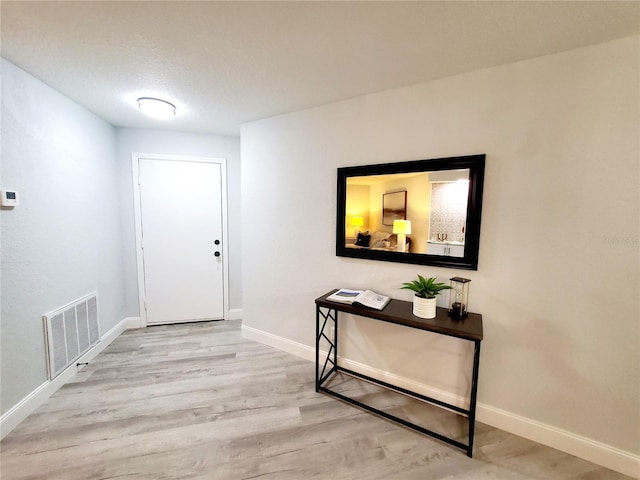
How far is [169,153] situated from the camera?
316 centimetres

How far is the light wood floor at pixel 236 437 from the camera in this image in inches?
57.1

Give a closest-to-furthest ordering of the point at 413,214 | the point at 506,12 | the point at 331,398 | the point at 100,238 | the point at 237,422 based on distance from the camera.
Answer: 1. the point at 506,12
2. the point at 237,422
3. the point at 413,214
4. the point at 331,398
5. the point at 100,238

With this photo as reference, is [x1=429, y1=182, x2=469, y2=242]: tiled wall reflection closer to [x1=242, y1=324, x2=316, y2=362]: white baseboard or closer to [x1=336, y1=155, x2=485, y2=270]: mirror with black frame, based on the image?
[x1=336, y1=155, x2=485, y2=270]: mirror with black frame

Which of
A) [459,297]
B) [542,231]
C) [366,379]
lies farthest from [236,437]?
[542,231]

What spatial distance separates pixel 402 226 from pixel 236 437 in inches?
72.5

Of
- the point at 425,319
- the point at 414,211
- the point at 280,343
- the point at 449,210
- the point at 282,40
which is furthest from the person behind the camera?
the point at 280,343

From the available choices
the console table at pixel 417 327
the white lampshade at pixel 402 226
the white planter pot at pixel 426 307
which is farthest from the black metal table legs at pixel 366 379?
the white lampshade at pixel 402 226

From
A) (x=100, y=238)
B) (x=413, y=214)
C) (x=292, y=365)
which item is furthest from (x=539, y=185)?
(x=100, y=238)

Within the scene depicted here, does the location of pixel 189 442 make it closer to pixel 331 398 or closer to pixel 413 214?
pixel 331 398

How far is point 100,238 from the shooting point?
2725mm

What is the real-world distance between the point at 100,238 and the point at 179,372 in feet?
5.43

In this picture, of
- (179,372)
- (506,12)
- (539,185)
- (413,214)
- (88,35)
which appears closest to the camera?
(506,12)

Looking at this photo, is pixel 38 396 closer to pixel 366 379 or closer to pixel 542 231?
pixel 366 379

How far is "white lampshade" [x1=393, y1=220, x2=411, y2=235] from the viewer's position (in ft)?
6.40
